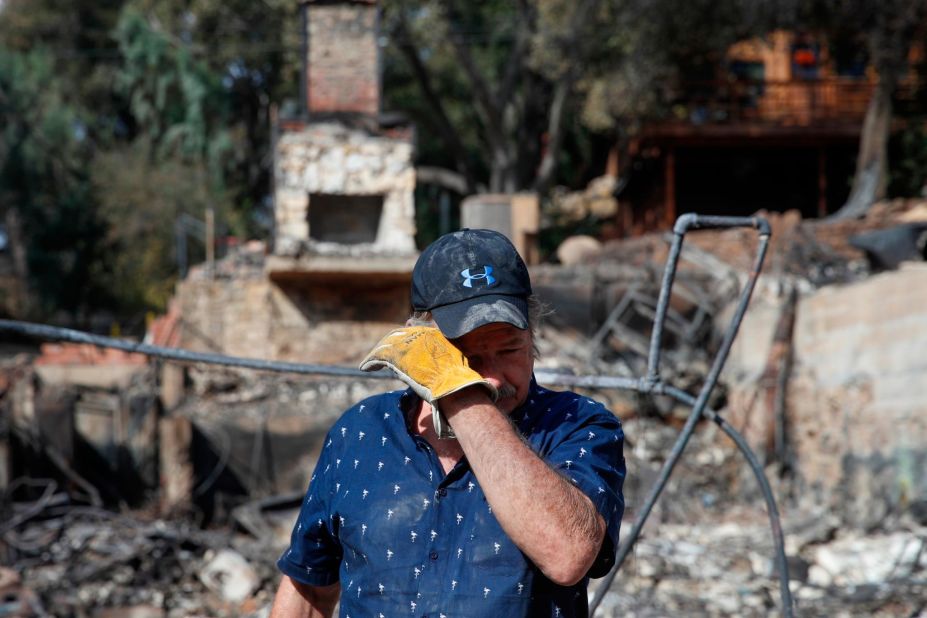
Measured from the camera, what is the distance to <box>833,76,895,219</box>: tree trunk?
52.2ft

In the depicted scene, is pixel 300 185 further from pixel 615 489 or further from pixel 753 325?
pixel 615 489

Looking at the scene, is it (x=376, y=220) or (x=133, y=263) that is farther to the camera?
(x=133, y=263)

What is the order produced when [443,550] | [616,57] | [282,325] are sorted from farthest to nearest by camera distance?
[616,57]
[282,325]
[443,550]

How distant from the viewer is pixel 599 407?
6.19 ft

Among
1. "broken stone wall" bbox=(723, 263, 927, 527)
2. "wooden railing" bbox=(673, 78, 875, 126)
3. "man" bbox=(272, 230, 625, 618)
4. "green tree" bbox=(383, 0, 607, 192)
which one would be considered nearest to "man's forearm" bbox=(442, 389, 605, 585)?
"man" bbox=(272, 230, 625, 618)

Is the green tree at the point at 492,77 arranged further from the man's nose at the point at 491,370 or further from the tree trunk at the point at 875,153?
the man's nose at the point at 491,370

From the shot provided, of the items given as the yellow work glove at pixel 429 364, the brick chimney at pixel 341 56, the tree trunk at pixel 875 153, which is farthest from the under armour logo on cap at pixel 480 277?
the tree trunk at pixel 875 153

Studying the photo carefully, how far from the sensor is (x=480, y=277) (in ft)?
5.86

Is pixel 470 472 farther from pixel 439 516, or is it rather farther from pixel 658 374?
pixel 658 374

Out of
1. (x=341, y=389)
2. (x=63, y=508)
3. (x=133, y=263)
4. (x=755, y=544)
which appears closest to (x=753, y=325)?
(x=755, y=544)

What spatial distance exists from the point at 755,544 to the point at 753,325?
10.9 feet

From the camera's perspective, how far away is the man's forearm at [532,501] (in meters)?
1.62

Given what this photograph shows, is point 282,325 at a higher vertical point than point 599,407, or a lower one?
lower

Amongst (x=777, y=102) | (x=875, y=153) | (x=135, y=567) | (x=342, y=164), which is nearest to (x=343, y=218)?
(x=342, y=164)
